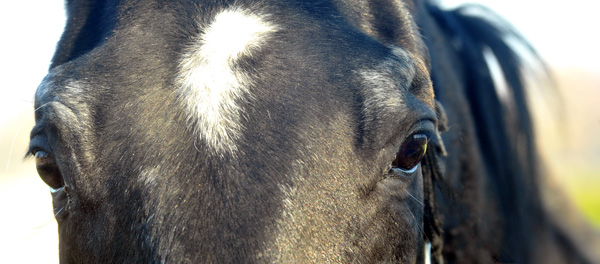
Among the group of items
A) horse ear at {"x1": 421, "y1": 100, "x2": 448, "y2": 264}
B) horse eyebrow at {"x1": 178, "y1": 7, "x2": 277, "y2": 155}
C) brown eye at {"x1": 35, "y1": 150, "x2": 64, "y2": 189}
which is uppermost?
horse eyebrow at {"x1": 178, "y1": 7, "x2": 277, "y2": 155}

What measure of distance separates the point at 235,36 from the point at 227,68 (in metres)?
0.21

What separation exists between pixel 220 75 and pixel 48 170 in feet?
3.21

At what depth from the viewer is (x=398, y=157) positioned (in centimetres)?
238

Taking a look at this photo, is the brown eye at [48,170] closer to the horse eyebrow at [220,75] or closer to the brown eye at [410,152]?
the horse eyebrow at [220,75]

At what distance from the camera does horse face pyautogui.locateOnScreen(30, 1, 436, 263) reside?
6.45 ft

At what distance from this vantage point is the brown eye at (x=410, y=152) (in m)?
2.38

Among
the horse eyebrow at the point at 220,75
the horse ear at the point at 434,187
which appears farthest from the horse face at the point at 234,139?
the horse ear at the point at 434,187

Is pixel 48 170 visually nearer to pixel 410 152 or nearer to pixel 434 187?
pixel 410 152

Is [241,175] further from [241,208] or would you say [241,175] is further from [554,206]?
[554,206]

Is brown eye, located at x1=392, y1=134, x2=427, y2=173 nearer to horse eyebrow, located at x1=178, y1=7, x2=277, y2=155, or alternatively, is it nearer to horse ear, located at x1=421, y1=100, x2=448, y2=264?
horse ear, located at x1=421, y1=100, x2=448, y2=264

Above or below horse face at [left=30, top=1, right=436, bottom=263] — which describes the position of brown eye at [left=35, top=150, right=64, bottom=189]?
below

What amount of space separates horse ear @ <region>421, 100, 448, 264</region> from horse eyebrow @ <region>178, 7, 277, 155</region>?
4.07 ft

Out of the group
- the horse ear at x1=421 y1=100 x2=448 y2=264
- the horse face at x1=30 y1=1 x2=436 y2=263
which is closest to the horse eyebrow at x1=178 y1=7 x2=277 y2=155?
the horse face at x1=30 y1=1 x2=436 y2=263

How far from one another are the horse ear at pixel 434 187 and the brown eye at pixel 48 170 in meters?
1.94
